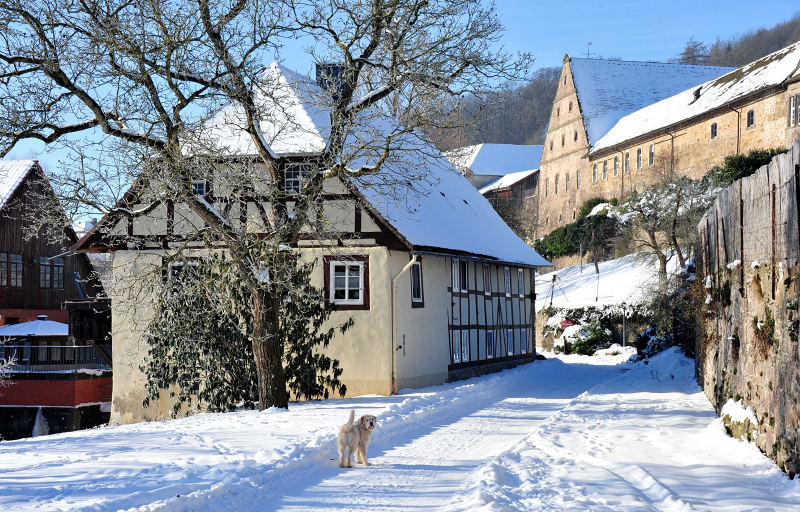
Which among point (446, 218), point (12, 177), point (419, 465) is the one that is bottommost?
point (419, 465)

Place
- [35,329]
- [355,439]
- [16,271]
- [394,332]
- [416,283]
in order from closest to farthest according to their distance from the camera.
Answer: [355,439], [394,332], [416,283], [35,329], [16,271]

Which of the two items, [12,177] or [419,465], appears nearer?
[419,465]

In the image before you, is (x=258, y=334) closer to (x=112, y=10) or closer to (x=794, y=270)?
(x=112, y=10)

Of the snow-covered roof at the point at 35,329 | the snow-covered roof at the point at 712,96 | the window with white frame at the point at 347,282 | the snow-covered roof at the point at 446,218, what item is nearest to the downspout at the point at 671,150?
the snow-covered roof at the point at 712,96

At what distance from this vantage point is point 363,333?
58.8 ft

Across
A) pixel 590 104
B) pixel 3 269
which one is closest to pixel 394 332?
pixel 3 269

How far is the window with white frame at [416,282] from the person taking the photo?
19.3 m

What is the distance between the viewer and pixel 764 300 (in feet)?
26.5

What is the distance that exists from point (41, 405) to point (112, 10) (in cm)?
2161

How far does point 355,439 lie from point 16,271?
2943 centimetres

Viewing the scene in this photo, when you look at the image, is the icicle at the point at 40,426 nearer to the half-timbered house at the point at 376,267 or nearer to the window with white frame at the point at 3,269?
the window with white frame at the point at 3,269

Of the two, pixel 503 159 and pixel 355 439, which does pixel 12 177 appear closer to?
pixel 355 439

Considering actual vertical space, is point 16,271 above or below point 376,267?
above

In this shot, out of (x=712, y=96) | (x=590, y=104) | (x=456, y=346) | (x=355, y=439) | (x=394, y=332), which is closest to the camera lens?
(x=355, y=439)
